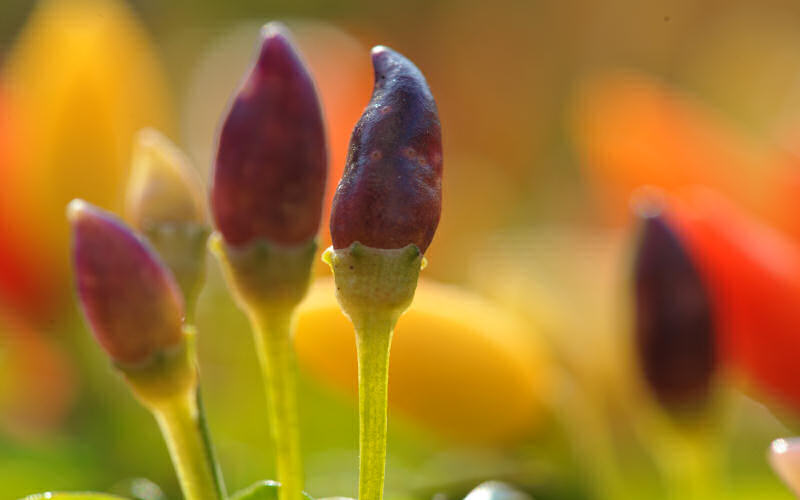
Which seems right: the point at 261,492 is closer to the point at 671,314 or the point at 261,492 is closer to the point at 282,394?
the point at 282,394

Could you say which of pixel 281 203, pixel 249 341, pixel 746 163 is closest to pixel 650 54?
pixel 746 163

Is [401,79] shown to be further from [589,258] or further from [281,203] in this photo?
[589,258]

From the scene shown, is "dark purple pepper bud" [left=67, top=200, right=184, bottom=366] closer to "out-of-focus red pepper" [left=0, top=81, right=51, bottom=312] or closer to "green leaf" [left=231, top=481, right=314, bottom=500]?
"green leaf" [left=231, top=481, right=314, bottom=500]

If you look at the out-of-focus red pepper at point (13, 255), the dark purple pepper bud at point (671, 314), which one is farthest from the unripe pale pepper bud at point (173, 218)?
the out-of-focus red pepper at point (13, 255)

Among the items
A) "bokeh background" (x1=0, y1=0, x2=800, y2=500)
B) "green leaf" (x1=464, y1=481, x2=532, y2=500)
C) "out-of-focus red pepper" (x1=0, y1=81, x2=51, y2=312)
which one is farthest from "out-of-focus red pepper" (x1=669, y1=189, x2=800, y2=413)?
"out-of-focus red pepper" (x1=0, y1=81, x2=51, y2=312)

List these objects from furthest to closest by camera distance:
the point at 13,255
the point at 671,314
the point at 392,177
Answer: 1. the point at 13,255
2. the point at 671,314
3. the point at 392,177

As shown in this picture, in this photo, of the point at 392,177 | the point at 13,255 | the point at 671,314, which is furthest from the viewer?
the point at 13,255

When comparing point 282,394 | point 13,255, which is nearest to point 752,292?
point 282,394
